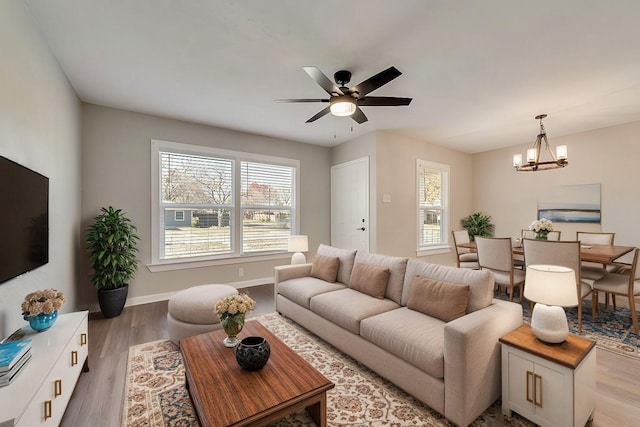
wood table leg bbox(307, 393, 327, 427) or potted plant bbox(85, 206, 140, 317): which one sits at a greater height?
potted plant bbox(85, 206, 140, 317)

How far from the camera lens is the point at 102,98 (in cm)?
355

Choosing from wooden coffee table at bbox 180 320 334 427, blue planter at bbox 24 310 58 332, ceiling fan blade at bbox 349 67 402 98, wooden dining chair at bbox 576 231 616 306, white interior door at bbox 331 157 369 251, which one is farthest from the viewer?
white interior door at bbox 331 157 369 251

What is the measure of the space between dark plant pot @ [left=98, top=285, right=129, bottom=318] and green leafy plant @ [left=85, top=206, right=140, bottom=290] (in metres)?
0.08

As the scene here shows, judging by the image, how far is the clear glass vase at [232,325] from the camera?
6.37ft

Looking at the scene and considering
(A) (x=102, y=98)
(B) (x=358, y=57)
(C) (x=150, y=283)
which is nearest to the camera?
(B) (x=358, y=57)

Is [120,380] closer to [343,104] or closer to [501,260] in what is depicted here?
[343,104]

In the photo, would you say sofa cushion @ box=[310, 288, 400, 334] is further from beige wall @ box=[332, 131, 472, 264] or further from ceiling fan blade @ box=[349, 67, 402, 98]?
→ beige wall @ box=[332, 131, 472, 264]

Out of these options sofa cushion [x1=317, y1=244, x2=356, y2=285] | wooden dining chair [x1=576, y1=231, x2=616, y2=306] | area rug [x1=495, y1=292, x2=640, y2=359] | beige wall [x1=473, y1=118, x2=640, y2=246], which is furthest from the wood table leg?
beige wall [x1=473, y1=118, x2=640, y2=246]

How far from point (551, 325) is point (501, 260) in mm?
2252

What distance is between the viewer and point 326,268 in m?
3.46

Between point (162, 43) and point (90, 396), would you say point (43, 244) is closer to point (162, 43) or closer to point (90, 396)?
point (90, 396)

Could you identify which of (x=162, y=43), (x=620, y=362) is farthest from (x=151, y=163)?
(x=620, y=362)

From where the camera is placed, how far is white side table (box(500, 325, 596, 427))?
1.53m

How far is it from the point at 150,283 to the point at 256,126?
114 inches
